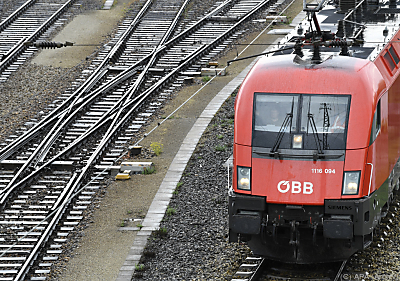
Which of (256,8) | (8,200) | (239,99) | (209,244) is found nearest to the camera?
(239,99)

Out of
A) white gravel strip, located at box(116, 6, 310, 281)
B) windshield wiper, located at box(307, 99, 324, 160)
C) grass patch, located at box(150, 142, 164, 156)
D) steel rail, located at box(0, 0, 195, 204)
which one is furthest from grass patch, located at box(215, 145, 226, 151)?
windshield wiper, located at box(307, 99, 324, 160)

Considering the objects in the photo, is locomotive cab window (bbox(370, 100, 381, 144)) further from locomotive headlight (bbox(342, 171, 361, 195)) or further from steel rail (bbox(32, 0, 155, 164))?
steel rail (bbox(32, 0, 155, 164))

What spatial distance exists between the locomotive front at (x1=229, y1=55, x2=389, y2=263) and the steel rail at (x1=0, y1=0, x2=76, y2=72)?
13.9 metres

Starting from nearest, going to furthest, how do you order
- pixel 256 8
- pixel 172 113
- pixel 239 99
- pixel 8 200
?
pixel 239 99 < pixel 8 200 < pixel 172 113 < pixel 256 8

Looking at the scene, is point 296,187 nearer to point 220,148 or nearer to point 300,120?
point 300,120

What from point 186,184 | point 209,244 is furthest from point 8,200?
point 209,244

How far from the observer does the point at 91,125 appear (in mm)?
20125

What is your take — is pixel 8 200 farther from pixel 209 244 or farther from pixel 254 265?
pixel 254 265

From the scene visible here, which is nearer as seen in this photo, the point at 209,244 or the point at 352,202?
the point at 352,202

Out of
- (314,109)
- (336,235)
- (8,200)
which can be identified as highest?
(314,109)

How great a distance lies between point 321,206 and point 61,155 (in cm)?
881

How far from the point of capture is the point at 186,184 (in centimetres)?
1655

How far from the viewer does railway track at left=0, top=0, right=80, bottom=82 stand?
85.4ft

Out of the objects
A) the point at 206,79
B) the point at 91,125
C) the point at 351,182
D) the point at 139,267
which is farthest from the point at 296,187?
the point at 206,79
